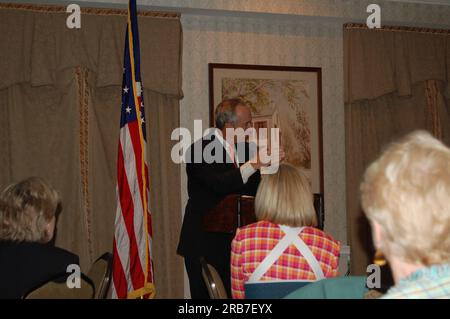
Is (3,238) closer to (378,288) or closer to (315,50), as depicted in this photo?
(378,288)

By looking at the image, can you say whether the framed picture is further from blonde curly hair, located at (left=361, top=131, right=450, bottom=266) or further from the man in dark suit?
blonde curly hair, located at (left=361, top=131, right=450, bottom=266)

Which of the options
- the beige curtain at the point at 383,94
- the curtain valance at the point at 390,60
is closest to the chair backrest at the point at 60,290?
the beige curtain at the point at 383,94

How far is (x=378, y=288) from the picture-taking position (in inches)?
53.2

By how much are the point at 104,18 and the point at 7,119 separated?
118 centimetres

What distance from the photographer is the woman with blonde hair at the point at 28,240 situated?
6.78 ft

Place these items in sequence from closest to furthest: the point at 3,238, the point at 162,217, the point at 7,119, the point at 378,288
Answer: the point at 378,288 → the point at 3,238 → the point at 7,119 → the point at 162,217

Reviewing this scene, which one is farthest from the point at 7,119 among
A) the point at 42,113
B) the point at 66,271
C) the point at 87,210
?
the point at 66,271

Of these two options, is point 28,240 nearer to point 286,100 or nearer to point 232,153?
point 232,153

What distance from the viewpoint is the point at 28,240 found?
7.25ft

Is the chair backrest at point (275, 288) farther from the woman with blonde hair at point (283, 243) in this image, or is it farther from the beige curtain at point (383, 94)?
the beige curtain at point (383, 94)

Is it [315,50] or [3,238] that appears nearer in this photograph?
[3,238]

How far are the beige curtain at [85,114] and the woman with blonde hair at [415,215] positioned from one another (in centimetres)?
362

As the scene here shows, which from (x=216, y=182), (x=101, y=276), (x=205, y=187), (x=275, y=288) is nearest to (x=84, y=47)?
(x=205, y=187)

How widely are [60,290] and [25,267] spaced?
21 centimetres
